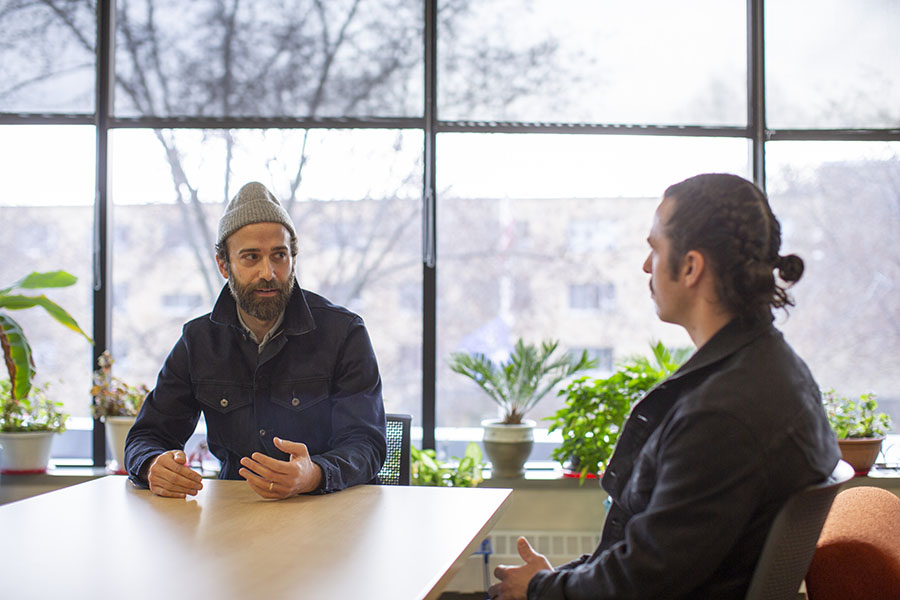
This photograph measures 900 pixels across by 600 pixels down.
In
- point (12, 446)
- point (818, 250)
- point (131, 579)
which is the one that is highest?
point (818, 250)

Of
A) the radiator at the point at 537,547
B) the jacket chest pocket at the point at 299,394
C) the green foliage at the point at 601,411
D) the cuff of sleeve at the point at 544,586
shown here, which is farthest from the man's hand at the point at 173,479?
the radiator at the point at 537,547

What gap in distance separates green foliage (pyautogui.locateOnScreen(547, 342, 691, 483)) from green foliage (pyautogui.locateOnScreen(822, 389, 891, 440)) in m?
0.78

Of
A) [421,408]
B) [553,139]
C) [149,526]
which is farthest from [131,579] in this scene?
[553,139]

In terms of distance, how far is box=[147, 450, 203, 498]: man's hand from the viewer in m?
2.00

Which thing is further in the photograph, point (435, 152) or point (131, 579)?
point (435, 152)

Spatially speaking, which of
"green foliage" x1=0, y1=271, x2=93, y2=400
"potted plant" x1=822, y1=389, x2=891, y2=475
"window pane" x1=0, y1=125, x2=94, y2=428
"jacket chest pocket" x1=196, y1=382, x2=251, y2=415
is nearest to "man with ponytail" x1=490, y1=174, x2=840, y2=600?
"jacket chest pocket" x1=196, y1=382, x2=251, y2=415

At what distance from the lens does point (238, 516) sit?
1787mm

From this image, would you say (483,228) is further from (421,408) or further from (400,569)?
(400,569)

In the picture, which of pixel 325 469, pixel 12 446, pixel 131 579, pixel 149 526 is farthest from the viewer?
pixel 12 446

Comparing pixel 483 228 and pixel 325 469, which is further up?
pixel 483 228

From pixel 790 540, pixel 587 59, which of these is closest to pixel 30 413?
pixel 587 59

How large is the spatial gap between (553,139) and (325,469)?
266 centimetres

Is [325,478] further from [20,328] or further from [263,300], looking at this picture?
[20,328]

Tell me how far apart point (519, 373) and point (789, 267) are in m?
2.54
